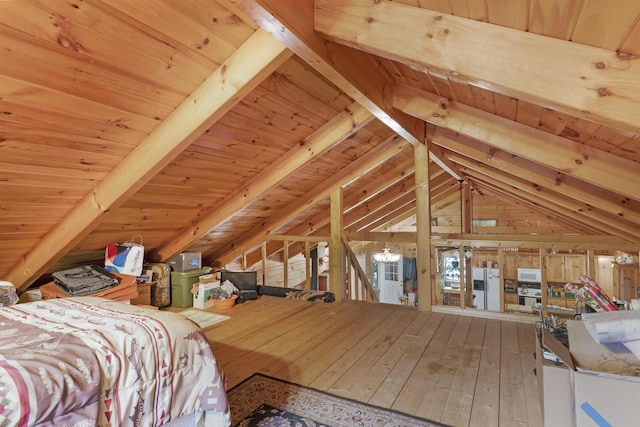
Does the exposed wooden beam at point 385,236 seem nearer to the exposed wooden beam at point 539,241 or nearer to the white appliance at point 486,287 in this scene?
the exposed wooden beam at point 539,241

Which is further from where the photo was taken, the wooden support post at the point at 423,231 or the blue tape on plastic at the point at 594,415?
the wooden support post at the point at 423,231

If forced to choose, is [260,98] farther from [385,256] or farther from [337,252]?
[385,256]

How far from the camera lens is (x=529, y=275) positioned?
8.64m

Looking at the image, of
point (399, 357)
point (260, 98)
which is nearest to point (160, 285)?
point (260, 98)

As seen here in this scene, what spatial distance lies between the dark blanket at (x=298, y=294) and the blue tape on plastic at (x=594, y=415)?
9.77ft

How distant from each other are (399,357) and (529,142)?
1.71 m

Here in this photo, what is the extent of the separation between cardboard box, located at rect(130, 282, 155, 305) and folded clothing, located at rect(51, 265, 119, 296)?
0.35m

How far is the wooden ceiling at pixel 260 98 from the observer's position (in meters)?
1.16

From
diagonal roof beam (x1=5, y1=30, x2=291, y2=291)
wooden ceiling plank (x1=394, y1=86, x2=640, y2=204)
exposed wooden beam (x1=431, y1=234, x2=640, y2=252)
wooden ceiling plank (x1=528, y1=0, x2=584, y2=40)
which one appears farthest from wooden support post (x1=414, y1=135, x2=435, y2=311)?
wooden ceiling plank (x1=528, y1=0, x2=584, y2=40)

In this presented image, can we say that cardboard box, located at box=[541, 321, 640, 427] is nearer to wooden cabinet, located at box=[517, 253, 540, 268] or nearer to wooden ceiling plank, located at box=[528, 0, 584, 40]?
wooden ceiling plank, located at box=[528, 0, 584, 40]

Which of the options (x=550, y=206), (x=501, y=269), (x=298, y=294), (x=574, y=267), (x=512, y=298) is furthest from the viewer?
(x=512, y=298)

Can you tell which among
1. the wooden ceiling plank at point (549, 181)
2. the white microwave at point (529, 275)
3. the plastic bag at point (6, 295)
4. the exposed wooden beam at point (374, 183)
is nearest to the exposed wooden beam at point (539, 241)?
the wooden ceiling plank at point (549, 181)

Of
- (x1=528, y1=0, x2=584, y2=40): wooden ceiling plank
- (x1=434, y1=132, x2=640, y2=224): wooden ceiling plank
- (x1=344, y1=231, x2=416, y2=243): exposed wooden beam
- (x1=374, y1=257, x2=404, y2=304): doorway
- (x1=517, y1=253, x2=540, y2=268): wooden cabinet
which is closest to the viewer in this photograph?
A: (x1=528, y1=0, x2=584, y2=40): wooden ceiling plank

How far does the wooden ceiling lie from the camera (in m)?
1.16
